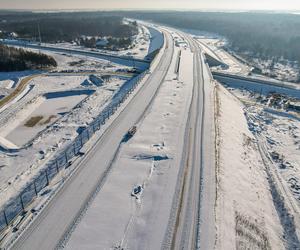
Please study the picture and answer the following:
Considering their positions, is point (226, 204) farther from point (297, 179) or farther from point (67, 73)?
point (67, 73)

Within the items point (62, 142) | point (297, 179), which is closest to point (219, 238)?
point (297, 179)

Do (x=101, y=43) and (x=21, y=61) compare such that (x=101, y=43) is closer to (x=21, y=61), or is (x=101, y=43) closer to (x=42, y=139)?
(x=21, y=61)

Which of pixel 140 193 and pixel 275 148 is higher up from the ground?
pixel 140 193

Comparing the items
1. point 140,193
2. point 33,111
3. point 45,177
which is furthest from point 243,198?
point 33,111

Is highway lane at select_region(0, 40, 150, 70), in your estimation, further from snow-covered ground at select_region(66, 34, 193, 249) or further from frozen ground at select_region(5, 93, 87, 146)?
snow-covered ground at select_region(66, 34, 193, 249)

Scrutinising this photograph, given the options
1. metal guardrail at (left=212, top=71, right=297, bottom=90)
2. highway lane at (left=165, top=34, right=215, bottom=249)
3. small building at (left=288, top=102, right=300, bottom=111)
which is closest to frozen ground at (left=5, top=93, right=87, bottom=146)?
highway lane at (left=165, top=34, right=215, bottom=249)

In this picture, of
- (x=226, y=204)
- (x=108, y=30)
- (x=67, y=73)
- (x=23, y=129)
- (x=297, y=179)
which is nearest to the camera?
(x=226, y=204)
